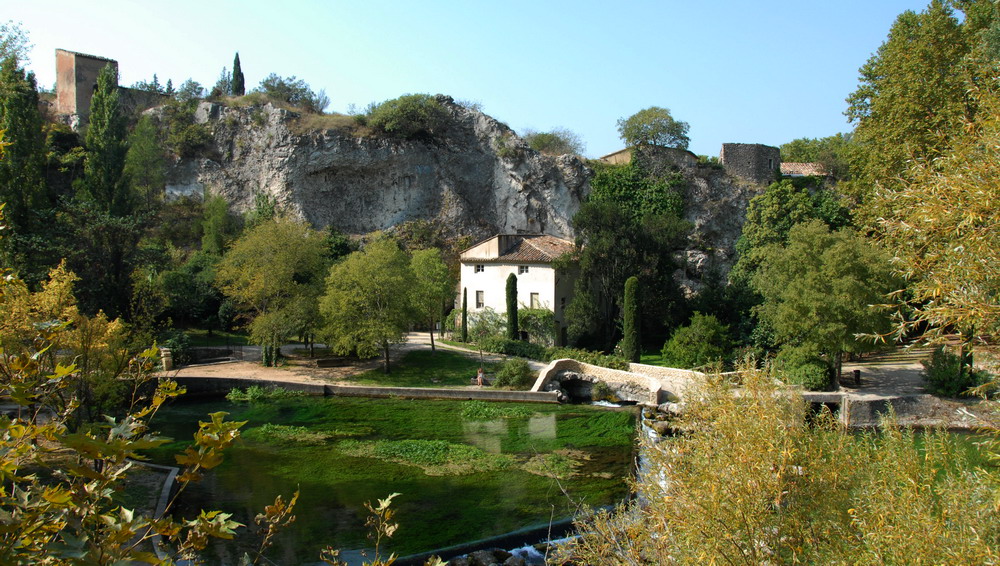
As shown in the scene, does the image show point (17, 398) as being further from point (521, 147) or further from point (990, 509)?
point (521, 147)

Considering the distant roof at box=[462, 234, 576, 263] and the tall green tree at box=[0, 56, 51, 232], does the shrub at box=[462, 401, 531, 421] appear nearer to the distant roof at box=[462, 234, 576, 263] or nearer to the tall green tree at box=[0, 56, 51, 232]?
the distant roof at box=[462, 234, 576, 263]

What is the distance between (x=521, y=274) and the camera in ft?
113

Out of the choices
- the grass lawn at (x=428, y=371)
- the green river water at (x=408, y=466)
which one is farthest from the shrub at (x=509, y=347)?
the green river water at (x=408, y=466)

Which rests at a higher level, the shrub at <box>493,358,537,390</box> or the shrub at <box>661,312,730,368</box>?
the shrub at <box>661,312,730,368</box>

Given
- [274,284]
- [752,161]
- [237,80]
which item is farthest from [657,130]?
[237,80]

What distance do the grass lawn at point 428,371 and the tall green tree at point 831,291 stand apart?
12.5m

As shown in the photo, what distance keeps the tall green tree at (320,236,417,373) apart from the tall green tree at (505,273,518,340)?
5.70 meters

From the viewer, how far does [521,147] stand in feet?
150

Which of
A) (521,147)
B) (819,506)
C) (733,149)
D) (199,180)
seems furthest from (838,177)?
(199,180)

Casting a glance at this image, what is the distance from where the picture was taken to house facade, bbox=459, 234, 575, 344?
33.6m

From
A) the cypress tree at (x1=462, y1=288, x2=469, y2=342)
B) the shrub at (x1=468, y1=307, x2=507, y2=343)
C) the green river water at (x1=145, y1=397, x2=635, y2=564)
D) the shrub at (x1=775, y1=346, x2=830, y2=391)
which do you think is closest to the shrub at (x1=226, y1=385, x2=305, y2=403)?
the green river water at (x1=145, y1=397, x2=635, y2=564)

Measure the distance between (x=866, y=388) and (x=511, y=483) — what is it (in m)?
15.6

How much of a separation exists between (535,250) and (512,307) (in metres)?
4.00

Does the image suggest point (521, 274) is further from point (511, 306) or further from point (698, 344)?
point (698, 344)
